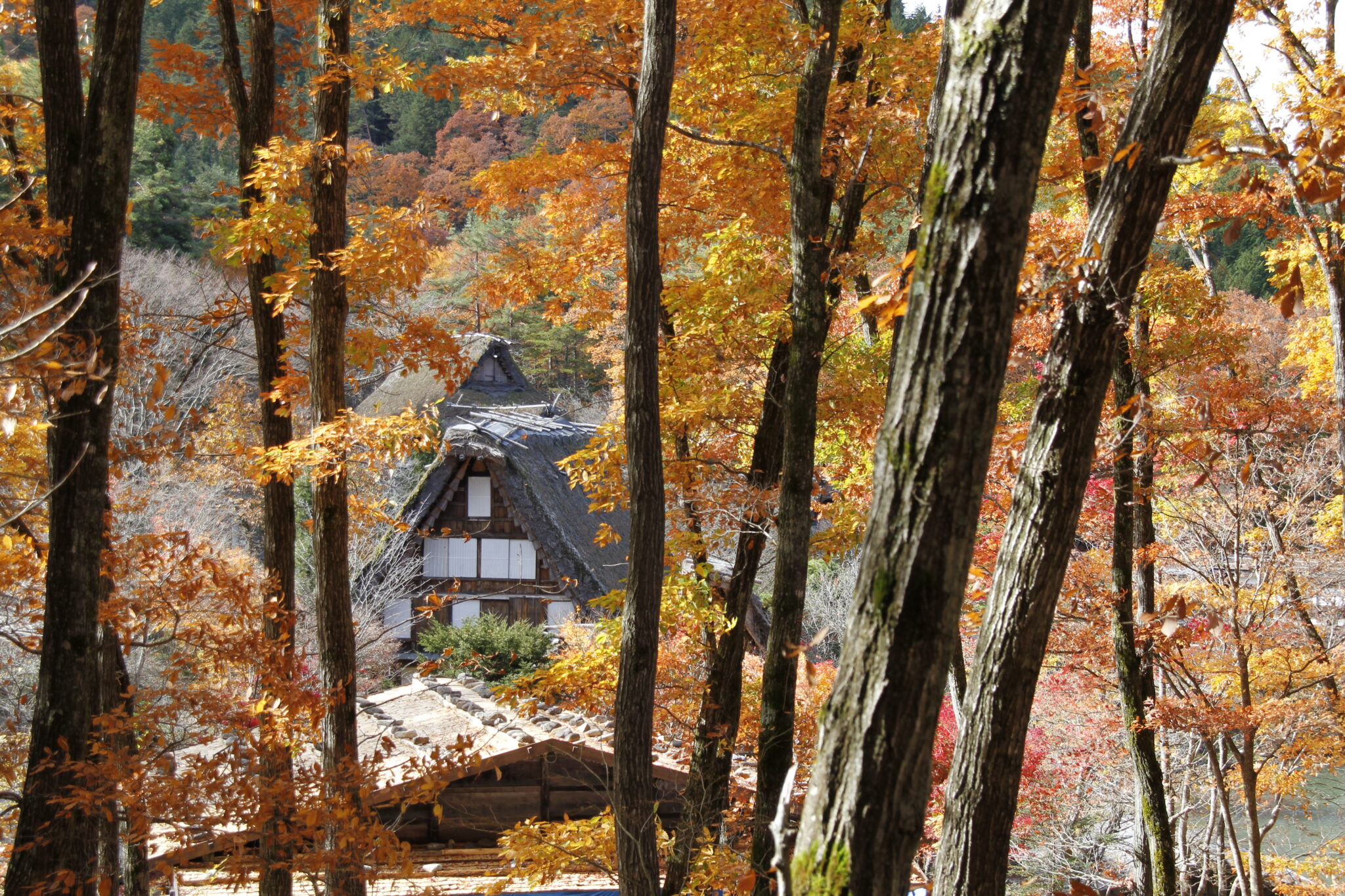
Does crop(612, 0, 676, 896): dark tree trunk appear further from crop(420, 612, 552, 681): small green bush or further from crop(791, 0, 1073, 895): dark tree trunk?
crop(420, 612, 552, 681): small green bush

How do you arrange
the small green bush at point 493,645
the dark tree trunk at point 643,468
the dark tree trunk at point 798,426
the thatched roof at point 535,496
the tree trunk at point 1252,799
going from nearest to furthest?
the dark tree trunk at point 643,468
the dark tree trunk at point 798,426
the tree trunk at point 1252,799
the small green bush at point 493,645
the thatched roof at point 535,496

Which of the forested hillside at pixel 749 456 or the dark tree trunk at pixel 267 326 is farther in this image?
the dark tree trunk at pixel 267 326

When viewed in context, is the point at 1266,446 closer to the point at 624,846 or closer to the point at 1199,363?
the point at 1199,363

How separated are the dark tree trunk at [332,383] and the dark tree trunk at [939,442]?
5.00 meters

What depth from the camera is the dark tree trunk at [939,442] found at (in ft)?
8.19

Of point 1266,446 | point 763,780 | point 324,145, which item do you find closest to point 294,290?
point 324,145

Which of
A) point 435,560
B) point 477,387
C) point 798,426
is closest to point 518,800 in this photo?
point 798,426

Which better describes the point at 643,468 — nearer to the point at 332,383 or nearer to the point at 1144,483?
the point at 332,383

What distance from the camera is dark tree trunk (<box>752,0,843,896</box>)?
6.20m

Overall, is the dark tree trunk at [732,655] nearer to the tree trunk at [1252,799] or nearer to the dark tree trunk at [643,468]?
the dark tree trunk at [643,468]

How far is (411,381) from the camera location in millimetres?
26391

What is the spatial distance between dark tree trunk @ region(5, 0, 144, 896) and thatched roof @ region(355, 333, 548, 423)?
19.7 metres

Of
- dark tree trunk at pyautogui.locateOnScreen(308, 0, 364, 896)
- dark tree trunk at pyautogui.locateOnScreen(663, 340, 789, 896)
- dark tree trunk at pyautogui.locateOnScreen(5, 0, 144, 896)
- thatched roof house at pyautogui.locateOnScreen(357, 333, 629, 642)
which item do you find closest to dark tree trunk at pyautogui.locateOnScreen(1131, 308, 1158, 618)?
dark tree trunk at pyautogui.locateOnScreen(663, 340, 789, 896)

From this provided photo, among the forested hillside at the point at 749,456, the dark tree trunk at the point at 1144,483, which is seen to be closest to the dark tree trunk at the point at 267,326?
the forested hillside at the point at 749,456
